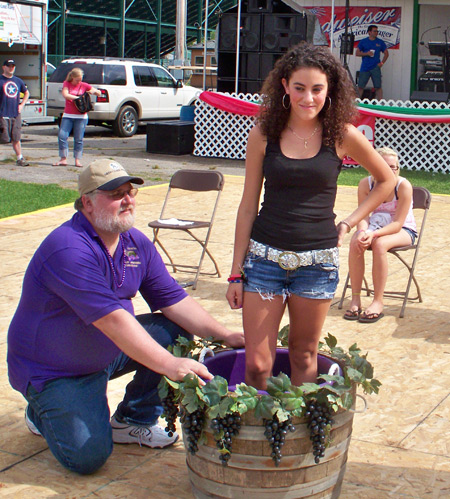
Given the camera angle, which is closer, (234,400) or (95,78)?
(234,400)

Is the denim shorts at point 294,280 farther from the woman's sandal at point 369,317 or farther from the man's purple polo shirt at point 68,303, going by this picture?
the woman's sandal at point 369,317

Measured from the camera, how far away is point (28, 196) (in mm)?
10336

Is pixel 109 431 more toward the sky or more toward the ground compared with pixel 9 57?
more toward the ground

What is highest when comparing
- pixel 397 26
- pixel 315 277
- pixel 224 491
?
pixel 397 26

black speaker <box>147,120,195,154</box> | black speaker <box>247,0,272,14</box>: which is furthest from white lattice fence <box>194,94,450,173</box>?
black speaker <box>247,0,272,14</box>

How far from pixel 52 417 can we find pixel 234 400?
94cm

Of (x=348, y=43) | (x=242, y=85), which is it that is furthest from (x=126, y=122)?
(x=348, y=43)

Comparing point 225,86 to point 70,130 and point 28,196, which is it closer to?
point 70,130

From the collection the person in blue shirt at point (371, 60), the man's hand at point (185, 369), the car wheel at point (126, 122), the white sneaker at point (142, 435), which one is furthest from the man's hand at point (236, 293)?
the person in blue shirt at point (371, 60)

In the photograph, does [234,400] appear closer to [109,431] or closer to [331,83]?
[109,431]

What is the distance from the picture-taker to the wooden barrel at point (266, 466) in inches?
110

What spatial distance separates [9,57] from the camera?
763 inches

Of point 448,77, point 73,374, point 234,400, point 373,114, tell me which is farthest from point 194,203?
point 448,77

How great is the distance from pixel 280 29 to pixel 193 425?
47.0 ft
